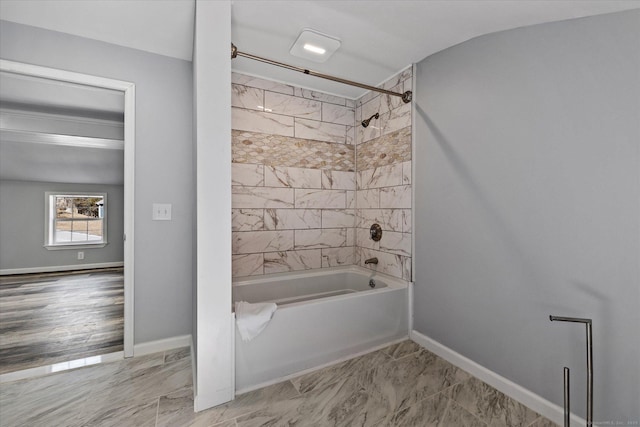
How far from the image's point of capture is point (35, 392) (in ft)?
5.50

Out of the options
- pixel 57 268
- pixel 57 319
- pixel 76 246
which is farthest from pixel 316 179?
pixel 57 268

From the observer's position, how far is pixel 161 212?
2.18m

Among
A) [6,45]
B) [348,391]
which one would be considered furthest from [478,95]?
[6,45]

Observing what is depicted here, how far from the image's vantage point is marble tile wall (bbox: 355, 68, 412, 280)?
2418mm

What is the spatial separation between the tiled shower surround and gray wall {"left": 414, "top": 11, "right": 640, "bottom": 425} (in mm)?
335

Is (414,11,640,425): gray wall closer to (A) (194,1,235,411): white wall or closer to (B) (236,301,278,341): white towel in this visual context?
(B) (236,301,278,341): white towel

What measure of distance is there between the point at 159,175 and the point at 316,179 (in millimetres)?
1413

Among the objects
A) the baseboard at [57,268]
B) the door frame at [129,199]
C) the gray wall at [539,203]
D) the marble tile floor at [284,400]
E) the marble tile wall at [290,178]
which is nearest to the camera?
the gray wall at [539,203]

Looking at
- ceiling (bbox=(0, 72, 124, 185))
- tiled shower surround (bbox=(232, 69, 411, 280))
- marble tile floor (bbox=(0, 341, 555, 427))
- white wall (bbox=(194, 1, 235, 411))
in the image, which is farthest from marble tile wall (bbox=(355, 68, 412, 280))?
ceiling (bbox=(0, 72, 124, 185))

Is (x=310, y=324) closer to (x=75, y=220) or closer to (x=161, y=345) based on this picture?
(x=161, y=345)

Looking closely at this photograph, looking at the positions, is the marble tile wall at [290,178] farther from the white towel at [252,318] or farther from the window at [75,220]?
the window at [75,220]

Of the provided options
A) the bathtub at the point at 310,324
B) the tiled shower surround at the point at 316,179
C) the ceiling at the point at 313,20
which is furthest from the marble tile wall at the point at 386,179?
the ceiling at the point at 313,20

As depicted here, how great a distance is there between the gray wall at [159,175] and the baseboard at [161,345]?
0.03m

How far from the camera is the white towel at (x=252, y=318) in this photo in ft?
5.44
